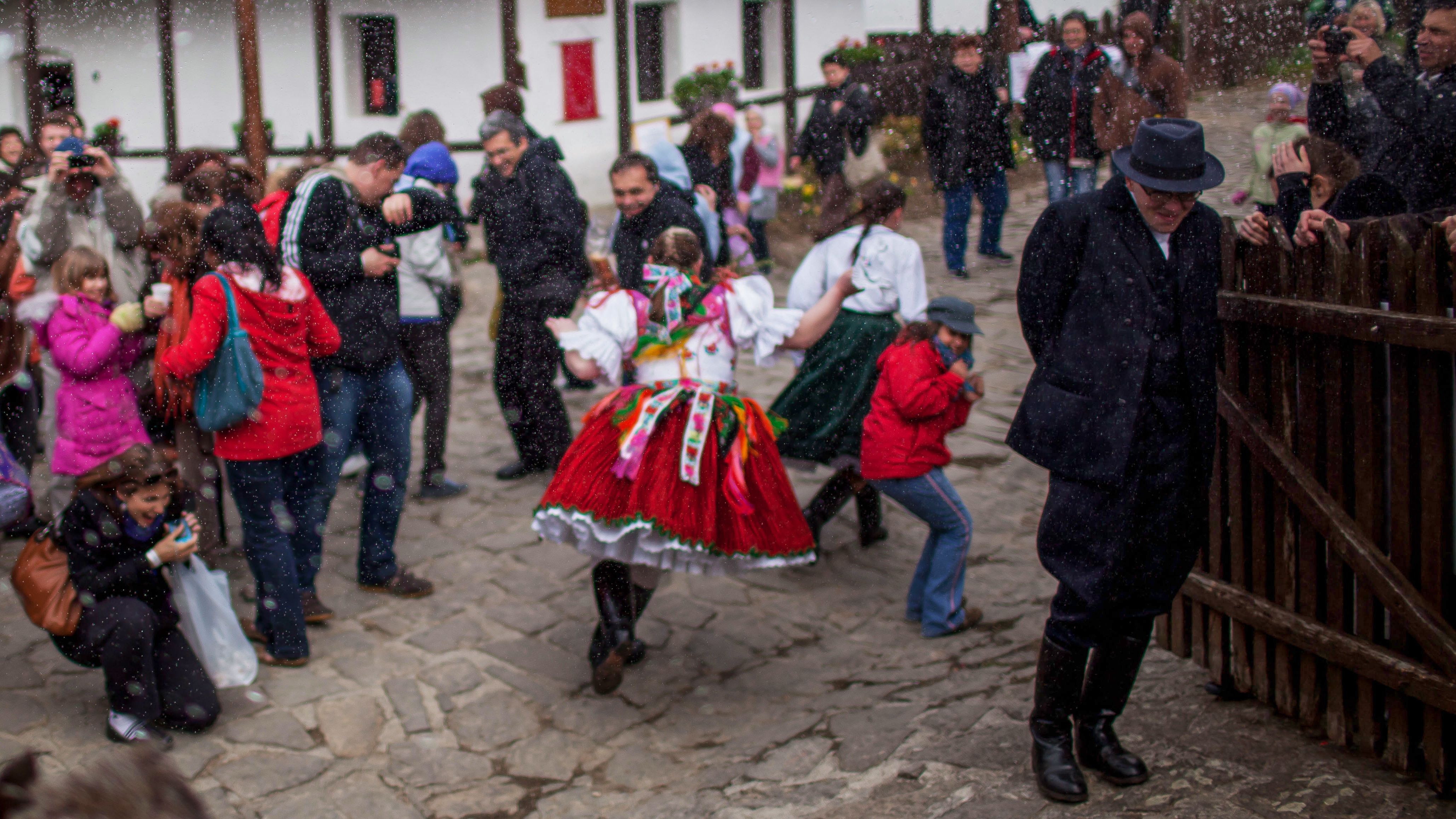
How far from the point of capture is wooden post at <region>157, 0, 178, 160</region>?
16344 mm

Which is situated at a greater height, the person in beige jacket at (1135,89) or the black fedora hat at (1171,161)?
the person in beige jacket at (1135,89)

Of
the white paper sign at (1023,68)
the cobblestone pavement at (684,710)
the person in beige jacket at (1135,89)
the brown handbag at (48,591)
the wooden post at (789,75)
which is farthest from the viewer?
the wooden post at (789,75)

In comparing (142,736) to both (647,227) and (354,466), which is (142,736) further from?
(647,227)

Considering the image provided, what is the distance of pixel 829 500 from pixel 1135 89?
4.91 m

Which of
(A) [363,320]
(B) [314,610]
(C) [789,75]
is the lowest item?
(B) [314,610]

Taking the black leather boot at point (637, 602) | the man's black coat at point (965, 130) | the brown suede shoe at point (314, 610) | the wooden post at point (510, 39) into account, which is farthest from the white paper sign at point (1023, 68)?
the brown suede shoe at point (314, 610)

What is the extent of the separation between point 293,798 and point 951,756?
2206 mm

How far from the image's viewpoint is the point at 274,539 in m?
5.31

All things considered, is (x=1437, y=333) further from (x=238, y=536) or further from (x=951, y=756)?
(x=238, y=536)

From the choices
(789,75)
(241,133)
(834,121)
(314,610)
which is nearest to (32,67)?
(241,133)

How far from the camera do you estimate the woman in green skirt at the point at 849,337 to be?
627cm

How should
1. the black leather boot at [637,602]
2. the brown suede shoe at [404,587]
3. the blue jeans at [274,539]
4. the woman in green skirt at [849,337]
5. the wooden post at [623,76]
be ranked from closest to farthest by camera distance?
the black leather boot at [637,602] → the blue jeans at [274,539] → the brown suede shoe at [404,587] → the woman in green skirt at [849,337] → the wooden post at [623,76]

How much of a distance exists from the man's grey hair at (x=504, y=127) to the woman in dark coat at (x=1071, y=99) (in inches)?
186

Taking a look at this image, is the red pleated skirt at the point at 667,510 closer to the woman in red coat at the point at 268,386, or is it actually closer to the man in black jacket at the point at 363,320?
the woman in red coat at the point at 268,386
